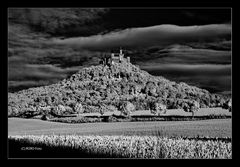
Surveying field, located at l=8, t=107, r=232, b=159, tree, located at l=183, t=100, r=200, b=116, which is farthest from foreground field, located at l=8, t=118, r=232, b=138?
tree, located at l=183, t=100, r=200, b=116

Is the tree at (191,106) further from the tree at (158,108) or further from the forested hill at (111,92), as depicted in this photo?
the tree at (158,108)

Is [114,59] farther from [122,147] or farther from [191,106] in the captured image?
[191,106]

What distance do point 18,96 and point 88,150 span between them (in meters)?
1.96

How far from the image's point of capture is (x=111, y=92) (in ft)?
33.4

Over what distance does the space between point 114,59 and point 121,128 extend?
1.62m

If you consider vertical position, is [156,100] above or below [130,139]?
above

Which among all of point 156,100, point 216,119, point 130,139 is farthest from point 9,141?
point 216,119

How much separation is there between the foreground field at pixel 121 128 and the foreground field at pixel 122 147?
289mm

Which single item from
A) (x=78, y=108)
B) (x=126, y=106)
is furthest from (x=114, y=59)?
(x=78, y=108)

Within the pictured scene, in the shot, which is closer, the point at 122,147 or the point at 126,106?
the point at 122,147

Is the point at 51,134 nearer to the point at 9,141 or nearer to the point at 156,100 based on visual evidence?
the point at 9,141

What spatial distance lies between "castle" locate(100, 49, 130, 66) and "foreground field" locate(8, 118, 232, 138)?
1440 millimetres

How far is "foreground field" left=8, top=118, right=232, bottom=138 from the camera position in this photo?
33.0 ft

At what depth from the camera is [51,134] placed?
10.2 metres
